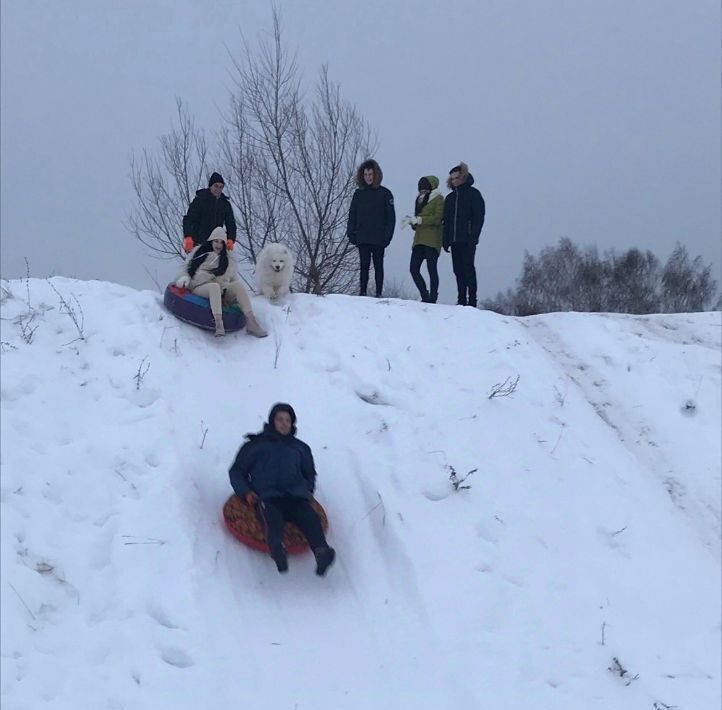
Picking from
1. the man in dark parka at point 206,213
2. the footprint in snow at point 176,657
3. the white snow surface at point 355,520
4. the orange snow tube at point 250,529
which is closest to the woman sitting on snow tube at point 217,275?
the white snow surface at point 355,520

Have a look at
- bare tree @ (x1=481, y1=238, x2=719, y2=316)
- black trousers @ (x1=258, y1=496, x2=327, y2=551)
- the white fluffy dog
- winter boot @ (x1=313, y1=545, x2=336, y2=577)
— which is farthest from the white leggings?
bare tree @ (x1=481, y1=238, x2=719, y2=316)

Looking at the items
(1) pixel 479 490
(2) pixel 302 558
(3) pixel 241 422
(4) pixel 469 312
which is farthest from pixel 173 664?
(4) pixel 469 312

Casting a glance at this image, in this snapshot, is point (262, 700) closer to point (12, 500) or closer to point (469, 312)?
point (12, 500)

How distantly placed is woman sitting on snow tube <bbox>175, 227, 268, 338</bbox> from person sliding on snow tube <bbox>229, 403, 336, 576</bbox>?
2.33 metres

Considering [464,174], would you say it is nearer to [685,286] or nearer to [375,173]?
[375,173]

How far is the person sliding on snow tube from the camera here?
584 cm

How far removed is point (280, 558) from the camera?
5730 millimetres

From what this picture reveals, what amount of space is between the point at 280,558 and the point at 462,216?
597 centimetres

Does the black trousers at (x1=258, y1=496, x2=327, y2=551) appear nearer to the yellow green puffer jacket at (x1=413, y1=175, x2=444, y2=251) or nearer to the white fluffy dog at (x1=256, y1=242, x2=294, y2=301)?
the white fluffy dog at (x1=256, y1=242, x2=294, y2=301)

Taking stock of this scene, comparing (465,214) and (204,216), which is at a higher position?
(465,214)

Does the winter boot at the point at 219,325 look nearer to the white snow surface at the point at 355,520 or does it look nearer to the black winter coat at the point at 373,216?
the white snow surface at the point at 355,520

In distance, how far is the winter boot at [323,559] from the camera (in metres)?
5.78

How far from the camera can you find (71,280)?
8.55 meters

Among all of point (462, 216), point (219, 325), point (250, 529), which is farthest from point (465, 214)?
point (250, 529)
